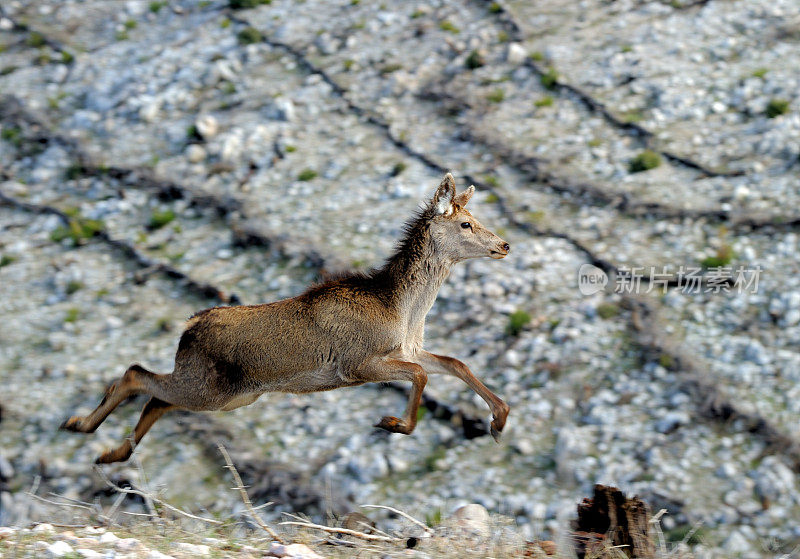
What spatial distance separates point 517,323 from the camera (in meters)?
14.9

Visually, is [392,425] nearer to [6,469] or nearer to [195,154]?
[6,469]

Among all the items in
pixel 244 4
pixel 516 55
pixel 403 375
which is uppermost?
pixel 403 375

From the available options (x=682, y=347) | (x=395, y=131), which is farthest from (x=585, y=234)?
(x=395, y=131)

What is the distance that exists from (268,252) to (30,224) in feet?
16.7

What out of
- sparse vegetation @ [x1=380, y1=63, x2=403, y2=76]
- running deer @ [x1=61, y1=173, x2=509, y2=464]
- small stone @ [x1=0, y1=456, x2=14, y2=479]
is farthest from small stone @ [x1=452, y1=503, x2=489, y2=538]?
sparse vegetation @ [x1=380, y1=63, x2=403, y2=76]

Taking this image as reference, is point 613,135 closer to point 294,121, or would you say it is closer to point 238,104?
point 294,121

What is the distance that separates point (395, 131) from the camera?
18984mm

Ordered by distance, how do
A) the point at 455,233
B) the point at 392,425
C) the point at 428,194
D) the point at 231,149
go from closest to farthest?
the point at 392,425 < the point at 455,233 < the point at 428,194 < the point at 231,149

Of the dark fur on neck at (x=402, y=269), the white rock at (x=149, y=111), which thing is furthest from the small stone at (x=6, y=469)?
the white rock at (x=149, y=111)

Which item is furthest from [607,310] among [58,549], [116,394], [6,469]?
[58,549]

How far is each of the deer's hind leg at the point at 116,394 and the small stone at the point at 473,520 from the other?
3029 mm

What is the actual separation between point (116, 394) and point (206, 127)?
11821 mm

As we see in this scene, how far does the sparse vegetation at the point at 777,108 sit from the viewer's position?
1723 centimetres

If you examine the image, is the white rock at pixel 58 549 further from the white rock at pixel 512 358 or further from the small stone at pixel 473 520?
the white rock at pixel 512 358
